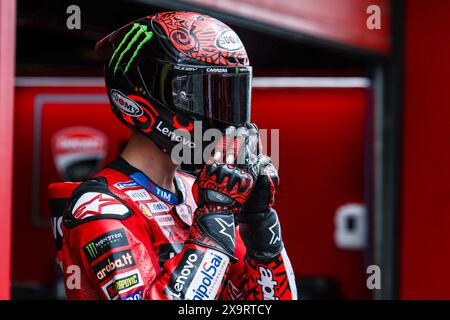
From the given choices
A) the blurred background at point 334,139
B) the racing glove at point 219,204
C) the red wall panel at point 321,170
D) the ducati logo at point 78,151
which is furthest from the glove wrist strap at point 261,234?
the ducati logo at point 78,151

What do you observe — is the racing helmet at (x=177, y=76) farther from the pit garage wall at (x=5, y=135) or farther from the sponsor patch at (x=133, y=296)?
the pit garage wall at (x=5, y=135)

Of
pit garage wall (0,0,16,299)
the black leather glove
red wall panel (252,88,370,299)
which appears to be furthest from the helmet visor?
red wall panel (252,88,370,299)

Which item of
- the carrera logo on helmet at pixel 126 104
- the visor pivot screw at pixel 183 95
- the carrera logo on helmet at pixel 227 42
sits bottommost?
the carrera logo on helmet at pixel 126 104

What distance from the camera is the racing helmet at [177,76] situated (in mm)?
1744

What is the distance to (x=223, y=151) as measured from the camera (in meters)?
1.67

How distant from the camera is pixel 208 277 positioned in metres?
1.57

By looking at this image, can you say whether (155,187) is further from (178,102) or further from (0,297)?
(0,297)

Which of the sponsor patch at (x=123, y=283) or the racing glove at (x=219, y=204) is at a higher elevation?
the racing glove at (x=219, y=204)

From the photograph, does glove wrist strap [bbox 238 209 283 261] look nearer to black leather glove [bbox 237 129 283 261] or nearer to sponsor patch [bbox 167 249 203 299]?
black leather glove [bbox 237 129 283 261]

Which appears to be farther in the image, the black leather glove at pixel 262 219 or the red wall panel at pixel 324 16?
the red wall panel at pixel 324 16

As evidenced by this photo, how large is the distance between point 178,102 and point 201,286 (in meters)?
0.43

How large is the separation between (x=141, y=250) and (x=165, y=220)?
15cm

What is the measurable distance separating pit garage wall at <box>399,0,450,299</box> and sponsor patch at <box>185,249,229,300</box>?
373 centimetres

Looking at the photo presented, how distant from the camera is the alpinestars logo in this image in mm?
1764
